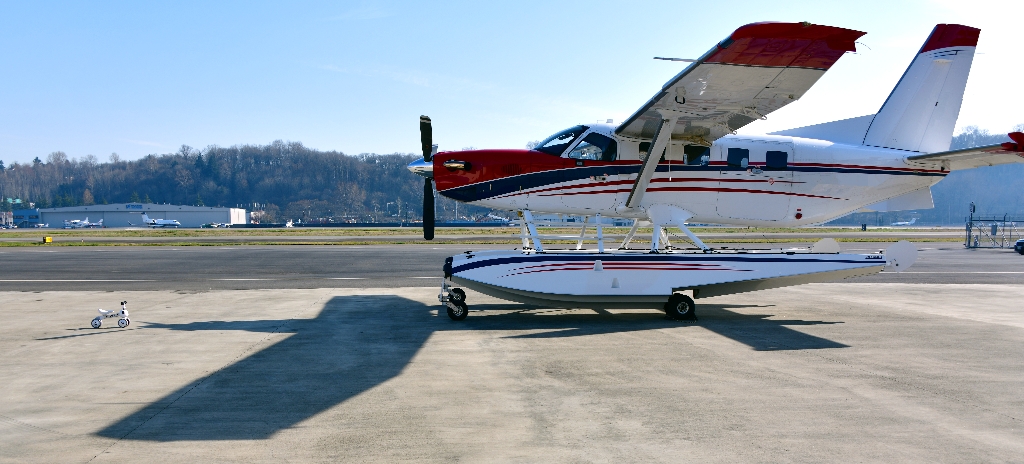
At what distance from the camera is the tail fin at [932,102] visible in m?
13.1

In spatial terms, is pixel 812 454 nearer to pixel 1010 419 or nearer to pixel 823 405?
pixel 823 405

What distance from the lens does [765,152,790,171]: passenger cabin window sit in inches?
502

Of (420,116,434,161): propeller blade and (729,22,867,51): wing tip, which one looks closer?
(729,22,867,51): wing tip

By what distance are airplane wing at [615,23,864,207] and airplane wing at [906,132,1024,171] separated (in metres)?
3.85

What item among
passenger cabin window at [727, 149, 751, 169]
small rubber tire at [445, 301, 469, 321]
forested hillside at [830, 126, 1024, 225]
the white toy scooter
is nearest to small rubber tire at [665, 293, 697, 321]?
passenger cabin window at [727, 149, 751, 169]

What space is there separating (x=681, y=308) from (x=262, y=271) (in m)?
14.7

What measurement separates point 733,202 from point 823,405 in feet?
24.3

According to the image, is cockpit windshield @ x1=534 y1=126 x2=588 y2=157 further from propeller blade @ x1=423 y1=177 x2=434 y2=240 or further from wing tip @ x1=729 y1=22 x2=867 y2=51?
wing tip @ x1=729 y1=22 x2=867 y2=51

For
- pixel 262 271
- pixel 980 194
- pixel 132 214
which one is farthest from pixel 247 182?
pixel 980 194

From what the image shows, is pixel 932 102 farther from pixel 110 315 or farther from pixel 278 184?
pixel 278 184

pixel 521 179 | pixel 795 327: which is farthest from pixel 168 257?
pixel 795 327

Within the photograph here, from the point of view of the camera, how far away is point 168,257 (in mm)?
26375

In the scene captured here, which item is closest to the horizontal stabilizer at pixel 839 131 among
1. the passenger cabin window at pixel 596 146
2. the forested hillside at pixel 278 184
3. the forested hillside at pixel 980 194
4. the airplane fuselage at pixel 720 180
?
the airplane fuselage at pixel 720 180

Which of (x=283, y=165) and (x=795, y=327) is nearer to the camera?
(x=795, y=327)
